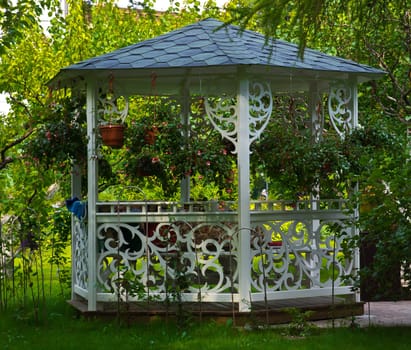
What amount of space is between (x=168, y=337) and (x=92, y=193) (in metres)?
1.94

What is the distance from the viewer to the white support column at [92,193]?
8.61m

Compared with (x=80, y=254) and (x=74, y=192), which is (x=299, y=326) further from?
(x=74, y=192)

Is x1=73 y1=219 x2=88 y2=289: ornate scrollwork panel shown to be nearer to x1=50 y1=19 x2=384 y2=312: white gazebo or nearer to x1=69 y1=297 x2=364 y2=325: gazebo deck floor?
x1=50 y1=19 x2=384 y2=312: white gazebo

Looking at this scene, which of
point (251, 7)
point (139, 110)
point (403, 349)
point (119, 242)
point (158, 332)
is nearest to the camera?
point (251, 7)

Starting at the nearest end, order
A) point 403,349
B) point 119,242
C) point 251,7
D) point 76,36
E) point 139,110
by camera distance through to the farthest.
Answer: point 251,7
point 403,349
point 119,242
point 76,36
point 139,110

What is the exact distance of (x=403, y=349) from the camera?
22.9 ft

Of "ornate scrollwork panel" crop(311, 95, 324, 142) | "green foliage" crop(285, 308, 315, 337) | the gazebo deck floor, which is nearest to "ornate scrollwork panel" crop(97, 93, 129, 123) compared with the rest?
the gazebo deck floor

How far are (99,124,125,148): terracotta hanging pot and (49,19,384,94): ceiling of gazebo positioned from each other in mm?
515

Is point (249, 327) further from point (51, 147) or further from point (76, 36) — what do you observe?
point (76, 36)

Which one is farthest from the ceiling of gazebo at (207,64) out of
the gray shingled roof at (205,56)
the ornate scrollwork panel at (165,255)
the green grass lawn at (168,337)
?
the green grass lawn at (168,337)

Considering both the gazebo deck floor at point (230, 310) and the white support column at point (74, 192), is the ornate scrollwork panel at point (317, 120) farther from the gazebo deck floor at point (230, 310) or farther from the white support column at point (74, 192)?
the white support column at point (74, 192)

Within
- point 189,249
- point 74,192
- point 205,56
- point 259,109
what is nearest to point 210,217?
point 189,249

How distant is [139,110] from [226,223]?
5.98m

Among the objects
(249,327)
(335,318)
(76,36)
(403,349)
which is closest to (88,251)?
(249,327)
